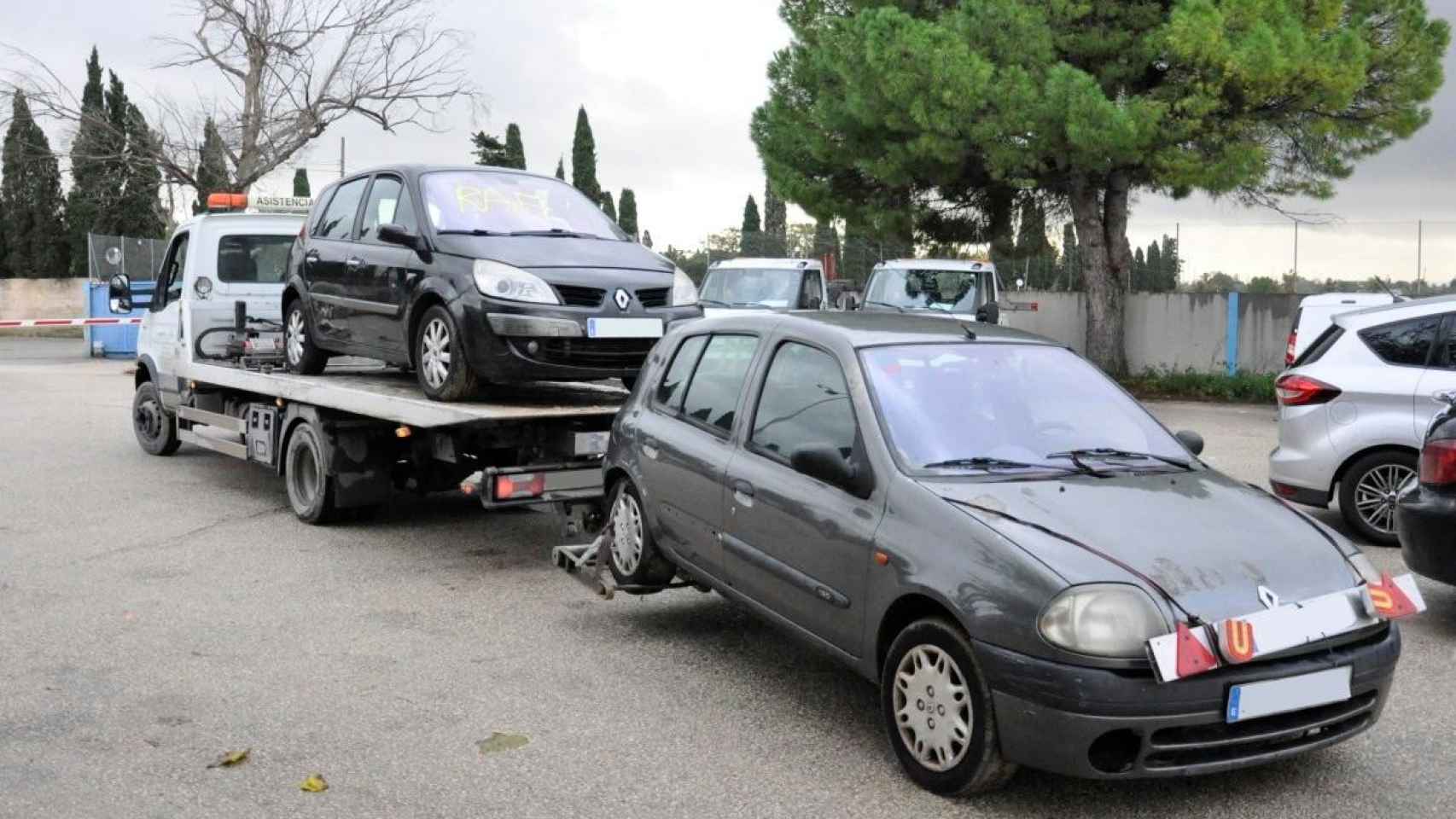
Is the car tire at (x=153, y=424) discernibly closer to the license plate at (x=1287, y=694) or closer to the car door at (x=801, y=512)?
the car door at (x=801, y=512)

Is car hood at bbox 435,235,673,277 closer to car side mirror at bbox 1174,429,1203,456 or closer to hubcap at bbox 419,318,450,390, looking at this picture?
hubcap at bbox 419,318,450,390

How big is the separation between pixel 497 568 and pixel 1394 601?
5.13 metres

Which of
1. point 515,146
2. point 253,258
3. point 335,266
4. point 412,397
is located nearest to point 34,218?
point 515,146

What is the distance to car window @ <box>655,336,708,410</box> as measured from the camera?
20.5 feet

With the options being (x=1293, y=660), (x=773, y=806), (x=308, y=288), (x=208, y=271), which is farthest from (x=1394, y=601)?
(x=208, y=271)

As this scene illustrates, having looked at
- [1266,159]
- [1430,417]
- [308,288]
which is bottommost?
[1430,417]

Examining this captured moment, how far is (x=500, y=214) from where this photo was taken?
8.63 m

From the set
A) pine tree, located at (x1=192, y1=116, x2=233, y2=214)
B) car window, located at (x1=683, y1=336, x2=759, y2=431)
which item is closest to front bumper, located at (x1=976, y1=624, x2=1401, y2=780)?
car window, located at (x1=683, y1=336, x2=759, y2=431)

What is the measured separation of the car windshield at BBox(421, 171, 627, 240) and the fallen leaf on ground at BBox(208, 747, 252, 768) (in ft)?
14.3

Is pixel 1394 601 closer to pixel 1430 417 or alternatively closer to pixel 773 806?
pixel 773 806

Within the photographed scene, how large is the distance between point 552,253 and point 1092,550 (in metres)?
4.93

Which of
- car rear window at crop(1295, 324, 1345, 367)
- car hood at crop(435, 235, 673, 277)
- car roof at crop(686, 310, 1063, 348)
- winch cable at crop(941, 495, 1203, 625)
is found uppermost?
car hood at crop(435, 235, 673, 277)

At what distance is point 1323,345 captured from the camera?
8.70 m

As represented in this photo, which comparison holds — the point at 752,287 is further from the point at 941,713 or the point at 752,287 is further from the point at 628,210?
the point at 628,210
